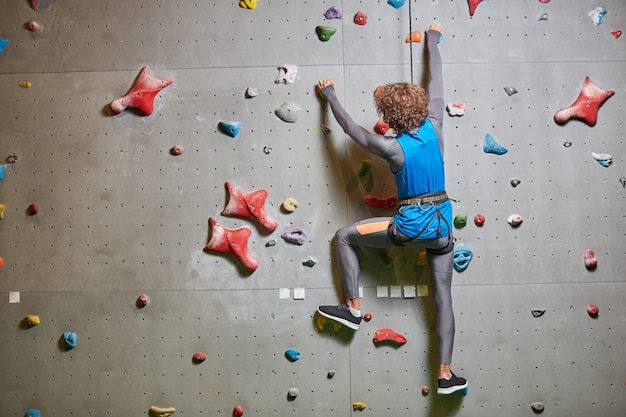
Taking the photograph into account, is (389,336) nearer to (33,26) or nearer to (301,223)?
(301,223)

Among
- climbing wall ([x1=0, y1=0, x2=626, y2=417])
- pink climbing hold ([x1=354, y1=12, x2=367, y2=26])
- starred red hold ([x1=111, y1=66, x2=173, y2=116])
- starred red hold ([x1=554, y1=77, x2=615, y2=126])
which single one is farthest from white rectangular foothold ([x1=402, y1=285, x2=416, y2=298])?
starred red hold ([x1=111, y1=66, x2=173, y2=116])

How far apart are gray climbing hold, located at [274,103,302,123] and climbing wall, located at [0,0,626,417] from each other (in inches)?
0.4

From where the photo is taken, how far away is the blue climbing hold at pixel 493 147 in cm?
259

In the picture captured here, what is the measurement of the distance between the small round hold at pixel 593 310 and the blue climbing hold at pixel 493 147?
0.85m

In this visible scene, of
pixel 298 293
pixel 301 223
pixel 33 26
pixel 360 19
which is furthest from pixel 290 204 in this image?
pixel 33 26

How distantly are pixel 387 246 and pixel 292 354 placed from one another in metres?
0.71

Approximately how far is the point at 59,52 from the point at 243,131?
3.35 ft

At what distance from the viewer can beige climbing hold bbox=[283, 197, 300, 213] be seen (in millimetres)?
2588

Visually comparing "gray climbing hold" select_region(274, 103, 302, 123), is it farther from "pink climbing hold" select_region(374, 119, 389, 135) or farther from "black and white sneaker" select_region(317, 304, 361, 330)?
"black and white sneaker" select_region(317, 304, 361, 330)

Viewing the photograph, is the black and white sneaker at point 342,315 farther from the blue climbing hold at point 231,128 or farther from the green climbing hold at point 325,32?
the green climbing hold at point 325,32

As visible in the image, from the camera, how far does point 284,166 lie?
2.62 metres

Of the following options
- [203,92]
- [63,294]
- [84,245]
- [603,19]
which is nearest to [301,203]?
[203,92]

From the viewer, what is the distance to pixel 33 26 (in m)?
2.69

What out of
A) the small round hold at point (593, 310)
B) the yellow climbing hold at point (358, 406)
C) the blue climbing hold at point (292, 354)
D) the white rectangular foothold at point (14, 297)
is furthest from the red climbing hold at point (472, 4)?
the white rectangular foothold at point (14, 297)
